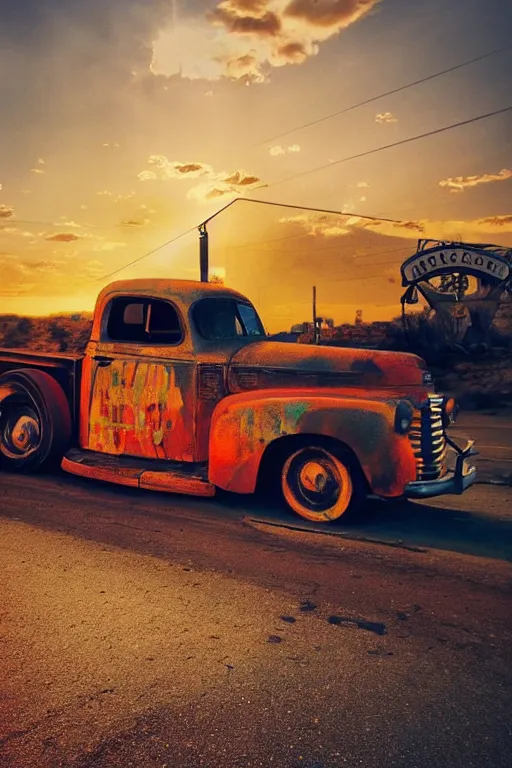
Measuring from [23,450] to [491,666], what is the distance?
17.7ft

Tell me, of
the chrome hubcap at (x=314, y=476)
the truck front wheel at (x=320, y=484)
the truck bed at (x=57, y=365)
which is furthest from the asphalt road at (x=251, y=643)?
the truck bed at (x=57, y=365)

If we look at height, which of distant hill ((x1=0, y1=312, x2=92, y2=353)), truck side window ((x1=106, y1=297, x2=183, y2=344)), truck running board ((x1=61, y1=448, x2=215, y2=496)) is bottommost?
truck running board ((x1=61, y1=448, x2=215, y2=496))

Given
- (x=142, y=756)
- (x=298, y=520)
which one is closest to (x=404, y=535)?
(x=298, y=520)

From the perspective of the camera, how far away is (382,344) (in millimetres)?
33531

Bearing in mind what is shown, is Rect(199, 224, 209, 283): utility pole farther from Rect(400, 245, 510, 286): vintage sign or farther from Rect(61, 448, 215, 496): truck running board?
Rect(61, 448, 215, 496): truck running board

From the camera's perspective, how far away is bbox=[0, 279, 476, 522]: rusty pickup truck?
15.9ft

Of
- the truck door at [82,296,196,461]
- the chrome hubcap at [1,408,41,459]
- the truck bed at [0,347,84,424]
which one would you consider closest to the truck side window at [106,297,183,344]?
the truck door at [82,296,196,461]

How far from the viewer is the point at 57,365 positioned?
661 centimetres

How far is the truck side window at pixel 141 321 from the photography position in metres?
6.02

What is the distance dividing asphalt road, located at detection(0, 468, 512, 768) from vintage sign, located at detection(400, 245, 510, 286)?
26647mm

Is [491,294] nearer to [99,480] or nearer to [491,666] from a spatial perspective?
[99,480]

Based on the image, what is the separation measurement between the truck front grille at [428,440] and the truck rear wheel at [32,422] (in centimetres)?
357

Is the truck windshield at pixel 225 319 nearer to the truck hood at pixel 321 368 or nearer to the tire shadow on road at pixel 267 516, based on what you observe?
the truck hood at pixel 321 368

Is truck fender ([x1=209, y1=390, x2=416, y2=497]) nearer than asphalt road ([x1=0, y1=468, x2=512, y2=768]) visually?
No
